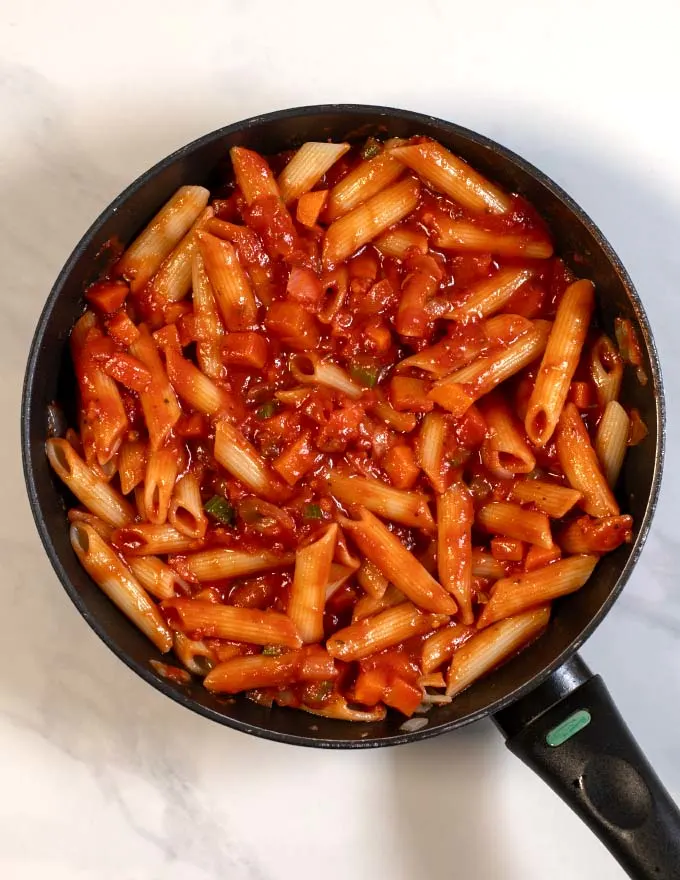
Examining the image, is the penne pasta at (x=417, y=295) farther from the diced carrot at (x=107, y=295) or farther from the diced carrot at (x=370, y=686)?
the diced carrot at (x=370, y=686)

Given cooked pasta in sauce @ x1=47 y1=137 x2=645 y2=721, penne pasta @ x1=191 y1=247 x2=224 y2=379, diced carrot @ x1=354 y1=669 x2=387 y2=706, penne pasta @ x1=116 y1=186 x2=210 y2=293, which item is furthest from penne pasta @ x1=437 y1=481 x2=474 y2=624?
penne pasta @ x1=116 y1=186 x2=210 y2=293

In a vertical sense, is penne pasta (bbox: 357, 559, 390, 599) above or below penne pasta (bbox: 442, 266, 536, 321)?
below

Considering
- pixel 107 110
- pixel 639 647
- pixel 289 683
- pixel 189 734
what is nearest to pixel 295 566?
pixel 289 683

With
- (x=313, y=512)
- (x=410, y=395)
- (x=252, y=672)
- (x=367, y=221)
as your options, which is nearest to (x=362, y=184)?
(x=367, y=221)

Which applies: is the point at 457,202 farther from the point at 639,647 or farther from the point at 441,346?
the point at 639,647

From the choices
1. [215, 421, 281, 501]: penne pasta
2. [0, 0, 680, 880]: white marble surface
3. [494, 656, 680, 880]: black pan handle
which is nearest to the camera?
[494, 656, 680, 880]: black pan handle

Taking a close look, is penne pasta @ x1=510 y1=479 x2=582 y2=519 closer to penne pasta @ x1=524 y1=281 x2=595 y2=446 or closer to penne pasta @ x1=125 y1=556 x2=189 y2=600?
penne pasta @ x1=524 y1=281 x2=595 y2=446
